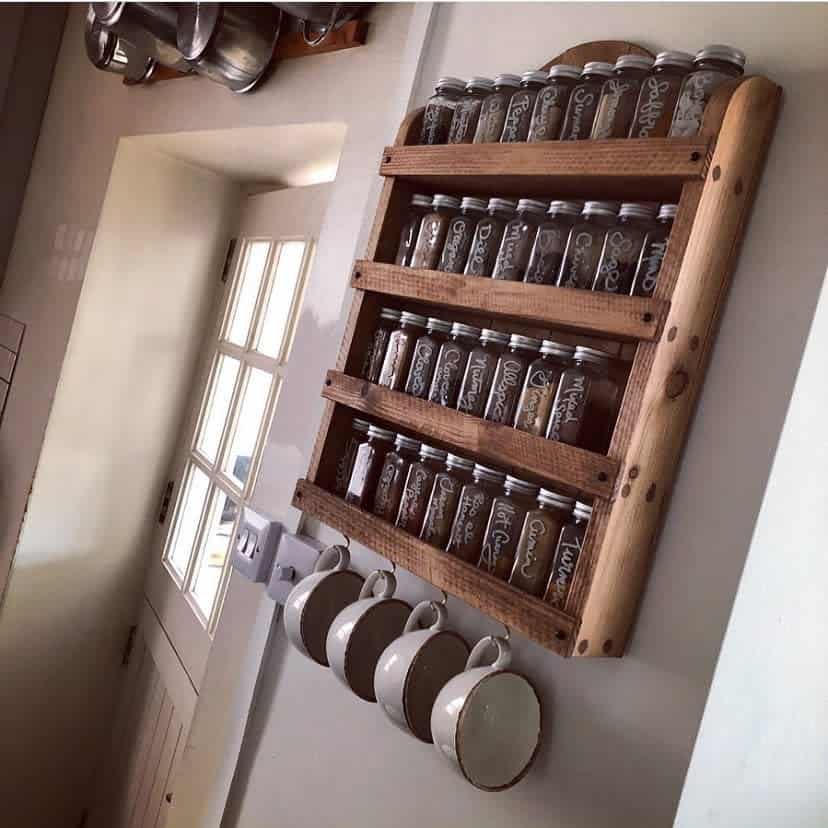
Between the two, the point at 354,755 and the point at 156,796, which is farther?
the point at 156,796

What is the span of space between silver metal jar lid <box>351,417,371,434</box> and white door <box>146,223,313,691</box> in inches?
32.3

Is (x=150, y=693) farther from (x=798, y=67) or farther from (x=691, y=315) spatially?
(x=798, y=67)

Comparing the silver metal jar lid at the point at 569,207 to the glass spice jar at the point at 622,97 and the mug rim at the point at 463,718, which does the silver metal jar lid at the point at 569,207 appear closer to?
the glass spice jar at the point at 622,97

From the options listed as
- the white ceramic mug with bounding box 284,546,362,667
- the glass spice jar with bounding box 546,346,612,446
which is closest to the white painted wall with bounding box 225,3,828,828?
the glass spice jar with bounding box 546,346,612,446

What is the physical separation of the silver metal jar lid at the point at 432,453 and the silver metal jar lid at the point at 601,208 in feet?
1.10

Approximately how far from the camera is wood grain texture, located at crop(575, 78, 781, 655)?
907 mm

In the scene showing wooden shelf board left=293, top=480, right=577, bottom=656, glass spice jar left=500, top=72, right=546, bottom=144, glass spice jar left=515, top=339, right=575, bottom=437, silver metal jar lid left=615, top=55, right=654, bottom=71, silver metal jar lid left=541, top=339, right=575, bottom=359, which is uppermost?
silver metal jar lid left=615, top=55, right=654, bottom=71

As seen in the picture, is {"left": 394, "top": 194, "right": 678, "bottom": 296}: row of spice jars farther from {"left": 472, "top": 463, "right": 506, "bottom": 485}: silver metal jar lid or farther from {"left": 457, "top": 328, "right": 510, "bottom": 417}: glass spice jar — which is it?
{"left": 472, "top": 463, "right": 506, "bottom": 485}: silver metal jar lid

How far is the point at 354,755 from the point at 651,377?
2.34 feet

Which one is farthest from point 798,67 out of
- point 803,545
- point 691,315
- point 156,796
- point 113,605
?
point 113,605

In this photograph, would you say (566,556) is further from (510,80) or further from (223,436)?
(223,436)

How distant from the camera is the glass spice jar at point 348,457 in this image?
50.7 inches

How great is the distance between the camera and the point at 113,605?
2742 mm

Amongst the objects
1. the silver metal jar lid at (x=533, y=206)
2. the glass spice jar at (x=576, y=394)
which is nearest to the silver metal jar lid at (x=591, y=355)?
the glass spice jar at (x=576, y=394)
